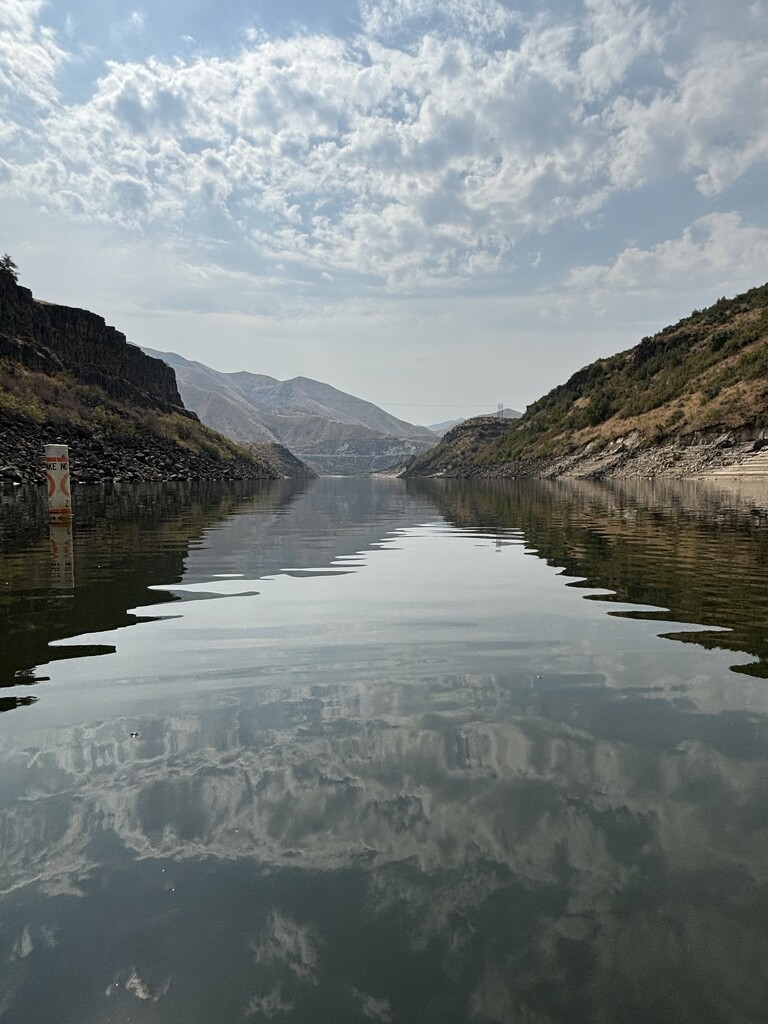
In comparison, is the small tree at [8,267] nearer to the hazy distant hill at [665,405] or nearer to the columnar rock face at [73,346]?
the columnar rock face at [73,346]

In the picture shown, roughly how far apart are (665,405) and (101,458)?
320 feet

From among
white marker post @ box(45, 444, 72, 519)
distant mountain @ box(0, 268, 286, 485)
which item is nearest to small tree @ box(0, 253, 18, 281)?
distant mountain @ box(0, 268, 286, 485)

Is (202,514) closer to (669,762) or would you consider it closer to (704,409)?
(669,762)

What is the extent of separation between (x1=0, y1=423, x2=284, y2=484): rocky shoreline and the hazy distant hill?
7463cm

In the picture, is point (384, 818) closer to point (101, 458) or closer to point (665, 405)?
point (101, 458)

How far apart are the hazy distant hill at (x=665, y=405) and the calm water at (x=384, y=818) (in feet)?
292

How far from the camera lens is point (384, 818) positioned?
437 centimetres

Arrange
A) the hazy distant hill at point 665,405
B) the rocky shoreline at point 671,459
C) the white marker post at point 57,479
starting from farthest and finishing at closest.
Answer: the hazy distant hill at point 665,405, the rocky shoreline at point 671,459, the white marker post at point 57,479

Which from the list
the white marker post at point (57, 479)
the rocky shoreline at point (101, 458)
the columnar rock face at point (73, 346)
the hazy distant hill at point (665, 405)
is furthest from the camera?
the columnar rock face at point (73, 346)

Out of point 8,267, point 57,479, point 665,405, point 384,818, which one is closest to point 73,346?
point 8,267

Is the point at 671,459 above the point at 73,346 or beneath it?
beneath

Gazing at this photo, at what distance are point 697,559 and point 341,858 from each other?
50.5 ft

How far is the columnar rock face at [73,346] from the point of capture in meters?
114

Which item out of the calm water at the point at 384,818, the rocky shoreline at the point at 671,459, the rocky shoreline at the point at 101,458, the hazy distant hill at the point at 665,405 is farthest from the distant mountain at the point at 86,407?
the hazy distant hill at the point at 665,405
